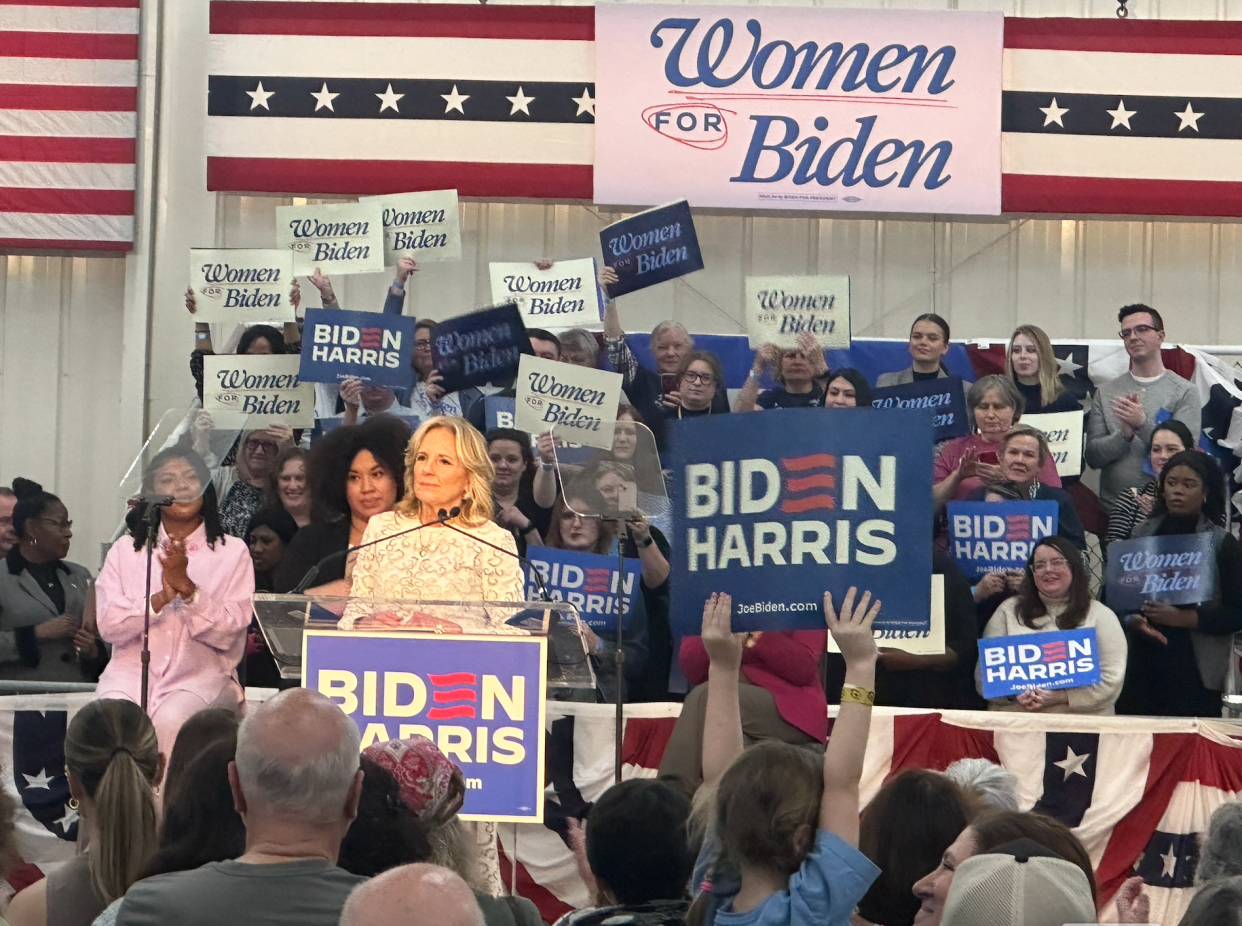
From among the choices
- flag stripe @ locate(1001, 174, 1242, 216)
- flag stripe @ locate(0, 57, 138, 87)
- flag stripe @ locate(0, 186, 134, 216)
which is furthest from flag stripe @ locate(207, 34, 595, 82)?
flag stripe @ locate(1001, 174, 1242, 216)

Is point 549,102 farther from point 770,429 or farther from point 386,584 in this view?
point 770,429

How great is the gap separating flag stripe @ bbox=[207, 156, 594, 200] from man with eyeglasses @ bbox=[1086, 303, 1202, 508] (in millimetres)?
3934

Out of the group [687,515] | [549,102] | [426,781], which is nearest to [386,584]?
[687,515]

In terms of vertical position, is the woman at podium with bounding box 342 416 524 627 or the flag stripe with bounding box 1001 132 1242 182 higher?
the flag stripe with bounding box 1001 132 1242 182

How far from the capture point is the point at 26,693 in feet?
23.3

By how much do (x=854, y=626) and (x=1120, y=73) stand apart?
8.81m

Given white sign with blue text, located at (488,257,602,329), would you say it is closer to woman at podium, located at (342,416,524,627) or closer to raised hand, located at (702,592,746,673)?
woman at podium, located at (342,416,524,627)

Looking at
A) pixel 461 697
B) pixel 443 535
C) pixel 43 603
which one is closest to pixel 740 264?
pixel 43 603

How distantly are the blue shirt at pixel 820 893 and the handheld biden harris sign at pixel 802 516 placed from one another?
997 millimetres

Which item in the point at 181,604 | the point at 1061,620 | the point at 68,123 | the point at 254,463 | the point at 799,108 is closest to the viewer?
the point at 181,604

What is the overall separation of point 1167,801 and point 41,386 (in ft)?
26.4

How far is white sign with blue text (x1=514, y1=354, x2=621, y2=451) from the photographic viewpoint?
7.64 m

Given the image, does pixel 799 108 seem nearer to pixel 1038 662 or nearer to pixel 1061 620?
pixel 1061 620

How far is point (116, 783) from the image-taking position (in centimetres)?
381
